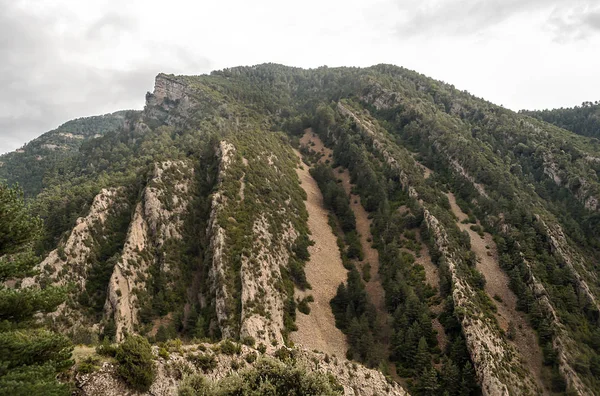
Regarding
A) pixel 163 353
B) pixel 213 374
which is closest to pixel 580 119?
pixel 213 374

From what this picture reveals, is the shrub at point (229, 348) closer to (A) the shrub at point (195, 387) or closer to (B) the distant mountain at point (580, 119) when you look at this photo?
(A) the shrub at point (195, 387)

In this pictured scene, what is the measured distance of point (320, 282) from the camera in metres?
72.5

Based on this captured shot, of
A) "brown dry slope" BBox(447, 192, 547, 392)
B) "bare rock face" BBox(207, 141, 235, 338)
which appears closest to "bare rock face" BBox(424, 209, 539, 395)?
"brown dry slope" BBox(447, 192, 547, 392)

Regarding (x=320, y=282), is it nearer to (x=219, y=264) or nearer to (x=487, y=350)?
(x=219, y=264)

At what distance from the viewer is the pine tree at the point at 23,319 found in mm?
15240

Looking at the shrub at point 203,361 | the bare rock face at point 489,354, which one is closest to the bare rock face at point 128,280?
the shrub at point 203,361

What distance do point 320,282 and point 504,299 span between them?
3564 centimetres

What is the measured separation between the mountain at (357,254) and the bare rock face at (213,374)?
263 millimetres

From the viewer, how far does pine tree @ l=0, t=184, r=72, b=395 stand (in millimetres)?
15240

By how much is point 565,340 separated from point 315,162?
92359mm

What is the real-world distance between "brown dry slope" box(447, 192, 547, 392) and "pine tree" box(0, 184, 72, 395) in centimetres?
6274

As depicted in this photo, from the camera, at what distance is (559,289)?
65438 millimetres

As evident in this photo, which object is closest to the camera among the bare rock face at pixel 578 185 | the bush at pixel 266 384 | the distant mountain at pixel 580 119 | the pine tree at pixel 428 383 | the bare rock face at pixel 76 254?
the bush at pixel 266 384

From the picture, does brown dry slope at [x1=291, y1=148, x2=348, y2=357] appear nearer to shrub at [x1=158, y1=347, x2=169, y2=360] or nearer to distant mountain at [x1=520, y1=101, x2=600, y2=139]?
shrub at [x1=158, y1=347, x2=169, y2=360]
